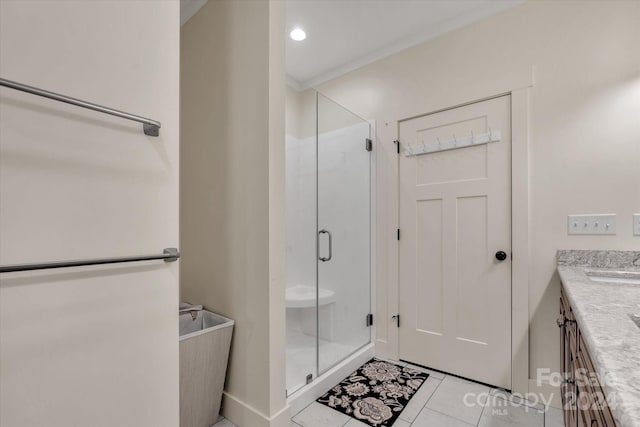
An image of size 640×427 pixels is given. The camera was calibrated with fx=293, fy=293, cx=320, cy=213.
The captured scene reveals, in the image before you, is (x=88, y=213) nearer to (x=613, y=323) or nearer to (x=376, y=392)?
(x=613, y=323)

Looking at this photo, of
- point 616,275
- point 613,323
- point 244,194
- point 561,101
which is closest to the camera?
point 613,323

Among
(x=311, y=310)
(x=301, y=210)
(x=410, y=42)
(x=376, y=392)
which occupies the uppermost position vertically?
(x=410, y=42)

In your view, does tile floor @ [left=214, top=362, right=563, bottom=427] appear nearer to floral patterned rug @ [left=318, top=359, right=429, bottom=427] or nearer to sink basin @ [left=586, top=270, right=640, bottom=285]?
floral patterned rug @ [left=318, top=359, right=429, bottom=427]

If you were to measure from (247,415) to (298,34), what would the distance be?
2.74 m

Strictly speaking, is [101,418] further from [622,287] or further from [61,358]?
[622,287]

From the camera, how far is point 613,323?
2.64 ft

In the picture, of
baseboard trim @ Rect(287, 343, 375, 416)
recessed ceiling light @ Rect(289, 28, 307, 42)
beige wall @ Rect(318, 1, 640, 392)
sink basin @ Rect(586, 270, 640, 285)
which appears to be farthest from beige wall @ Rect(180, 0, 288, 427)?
sink basin @ Rect(586, 270, 640, 285)

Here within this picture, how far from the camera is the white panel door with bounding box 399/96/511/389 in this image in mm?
2027

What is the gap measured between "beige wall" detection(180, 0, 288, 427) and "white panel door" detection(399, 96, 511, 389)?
125 cm

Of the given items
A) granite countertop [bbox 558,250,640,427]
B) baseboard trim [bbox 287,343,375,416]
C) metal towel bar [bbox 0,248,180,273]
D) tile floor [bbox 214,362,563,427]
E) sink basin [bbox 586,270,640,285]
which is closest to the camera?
granite countertop [bbox 558,250,640,427]

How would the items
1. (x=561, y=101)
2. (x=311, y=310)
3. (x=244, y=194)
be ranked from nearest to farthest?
(x=244, y=194) → (x=561, y=101) → (x=311, y=310)

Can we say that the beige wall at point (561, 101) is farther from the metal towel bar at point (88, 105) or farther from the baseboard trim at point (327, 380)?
the metal towel bar at point (88, 105)

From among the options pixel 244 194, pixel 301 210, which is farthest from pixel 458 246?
pixel 244 194

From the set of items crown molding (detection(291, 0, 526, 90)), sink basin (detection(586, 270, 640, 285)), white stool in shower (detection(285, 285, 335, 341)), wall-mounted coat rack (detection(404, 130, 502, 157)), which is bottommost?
white stool in shower (detection(285, 285, 335, 341))
